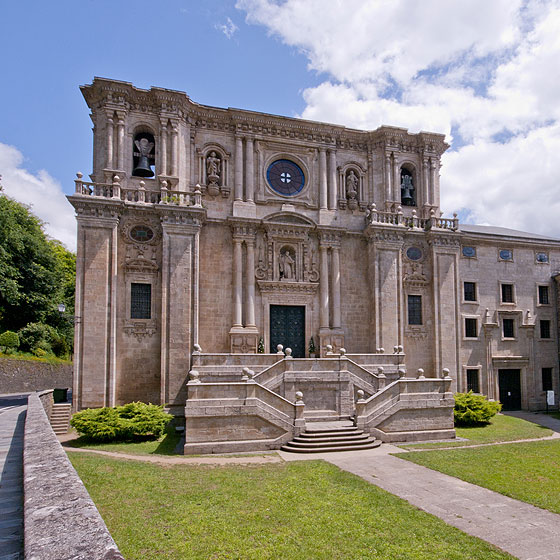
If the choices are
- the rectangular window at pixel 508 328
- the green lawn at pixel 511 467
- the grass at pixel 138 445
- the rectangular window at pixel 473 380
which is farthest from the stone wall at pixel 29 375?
the rectangular window at pixel 508 328

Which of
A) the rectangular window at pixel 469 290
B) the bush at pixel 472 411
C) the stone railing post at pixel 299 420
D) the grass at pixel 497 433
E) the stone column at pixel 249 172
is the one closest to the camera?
the stone railing post at pixel 299 420

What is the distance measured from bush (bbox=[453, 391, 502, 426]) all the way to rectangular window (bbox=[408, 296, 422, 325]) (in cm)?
650

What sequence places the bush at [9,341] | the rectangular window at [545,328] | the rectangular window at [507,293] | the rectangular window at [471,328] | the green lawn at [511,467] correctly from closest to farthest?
the green lawn at [511,467] < the rectangular window at [471,328] < the rectangular window at [507,293] < the rectangular window at [545,328] < the bush at [9,341]

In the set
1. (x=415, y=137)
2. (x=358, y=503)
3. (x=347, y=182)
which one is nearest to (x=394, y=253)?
(x=347, y=182)

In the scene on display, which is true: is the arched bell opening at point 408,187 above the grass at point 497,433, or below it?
above

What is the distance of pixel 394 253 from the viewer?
91.1 ft

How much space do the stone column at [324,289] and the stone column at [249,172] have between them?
5.68 metres

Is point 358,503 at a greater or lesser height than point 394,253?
lesser

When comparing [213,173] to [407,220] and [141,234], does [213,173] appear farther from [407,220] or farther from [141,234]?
[407,220]

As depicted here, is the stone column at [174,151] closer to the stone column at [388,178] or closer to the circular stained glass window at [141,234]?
the circular stained glass window at [141,234]

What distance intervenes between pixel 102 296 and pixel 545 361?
30984 mm

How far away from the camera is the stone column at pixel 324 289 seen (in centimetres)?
2667

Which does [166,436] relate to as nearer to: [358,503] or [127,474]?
[127,474]

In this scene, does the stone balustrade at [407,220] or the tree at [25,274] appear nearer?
the stone balustrade at [407,220]
